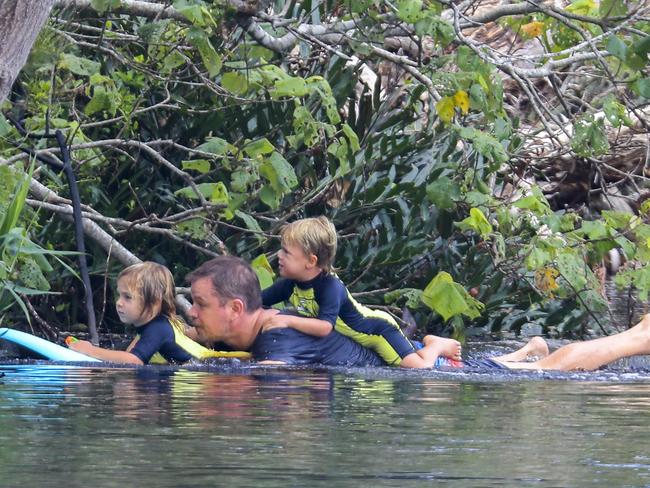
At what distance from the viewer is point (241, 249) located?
32.9ft

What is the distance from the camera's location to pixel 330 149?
8.68m

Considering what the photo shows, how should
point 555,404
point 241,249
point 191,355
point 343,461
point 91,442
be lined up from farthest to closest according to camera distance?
point 241,249 → point 191,355 → point 555,404 → point 91,442 → point 343,461

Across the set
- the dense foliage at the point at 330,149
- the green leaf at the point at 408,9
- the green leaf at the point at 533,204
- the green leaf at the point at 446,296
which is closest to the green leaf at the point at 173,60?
the dense foliage at the point at 330,149

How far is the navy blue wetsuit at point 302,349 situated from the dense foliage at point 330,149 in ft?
1.76

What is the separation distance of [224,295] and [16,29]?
9.41 ft

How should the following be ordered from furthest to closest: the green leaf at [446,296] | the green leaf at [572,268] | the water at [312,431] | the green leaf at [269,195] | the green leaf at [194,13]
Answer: the green leaf at [572,268] < the green leaf at [446,296] < the green leaf at [269,195] < the green leaf at [194,13] < the water at [312,431]

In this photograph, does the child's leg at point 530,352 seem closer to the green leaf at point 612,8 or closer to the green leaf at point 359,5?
the green leaf at point 612,8

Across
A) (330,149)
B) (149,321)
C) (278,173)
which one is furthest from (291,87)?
(149,321)

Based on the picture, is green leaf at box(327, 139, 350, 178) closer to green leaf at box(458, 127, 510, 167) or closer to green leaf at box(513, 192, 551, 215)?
green leaf at box(458, 127, 510, 167)

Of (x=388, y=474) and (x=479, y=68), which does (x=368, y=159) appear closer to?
(x=479, y=68)

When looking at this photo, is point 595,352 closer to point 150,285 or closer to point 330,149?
point 330,149

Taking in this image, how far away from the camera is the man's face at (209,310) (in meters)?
7.89

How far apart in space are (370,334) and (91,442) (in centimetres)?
422

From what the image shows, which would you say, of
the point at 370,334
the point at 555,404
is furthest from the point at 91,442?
the point at 370,334
